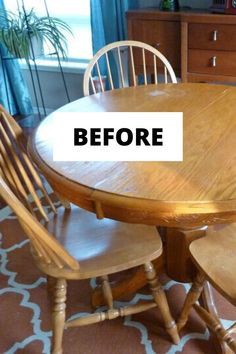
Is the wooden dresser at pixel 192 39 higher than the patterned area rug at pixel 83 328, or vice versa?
the wooden dresser at pixel 192 39

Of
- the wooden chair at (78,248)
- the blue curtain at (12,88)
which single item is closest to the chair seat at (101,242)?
the wooden chair at (78,248)

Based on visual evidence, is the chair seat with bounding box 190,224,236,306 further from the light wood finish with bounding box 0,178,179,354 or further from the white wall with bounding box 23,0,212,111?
the white wall with bounding box 23,0,212,111


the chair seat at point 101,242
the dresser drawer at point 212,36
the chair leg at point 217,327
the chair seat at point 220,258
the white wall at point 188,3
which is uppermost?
the white wall at point 188,3

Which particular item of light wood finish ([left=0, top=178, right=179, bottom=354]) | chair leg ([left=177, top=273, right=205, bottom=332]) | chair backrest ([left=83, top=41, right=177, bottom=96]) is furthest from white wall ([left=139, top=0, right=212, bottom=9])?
chair leg ([left=177, top=273, right=205, bottom=332])

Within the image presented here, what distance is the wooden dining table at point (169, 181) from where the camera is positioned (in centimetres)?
101

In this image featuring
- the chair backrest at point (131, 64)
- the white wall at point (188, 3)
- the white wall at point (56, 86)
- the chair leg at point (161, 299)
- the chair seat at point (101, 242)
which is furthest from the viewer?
the white wall at point (56, 86)

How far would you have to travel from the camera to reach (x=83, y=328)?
1561 millimetres

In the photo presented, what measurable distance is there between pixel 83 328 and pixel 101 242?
0.45 m

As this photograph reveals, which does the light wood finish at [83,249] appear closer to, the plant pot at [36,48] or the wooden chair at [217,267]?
the wooden chair at [217,267]

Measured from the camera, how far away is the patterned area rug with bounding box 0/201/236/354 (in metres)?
1.47

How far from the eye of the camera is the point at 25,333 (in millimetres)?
1552

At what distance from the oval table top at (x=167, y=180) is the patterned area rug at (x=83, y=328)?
0.66 meters

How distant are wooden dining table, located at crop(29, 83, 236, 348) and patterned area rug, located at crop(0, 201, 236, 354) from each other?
0.38ft

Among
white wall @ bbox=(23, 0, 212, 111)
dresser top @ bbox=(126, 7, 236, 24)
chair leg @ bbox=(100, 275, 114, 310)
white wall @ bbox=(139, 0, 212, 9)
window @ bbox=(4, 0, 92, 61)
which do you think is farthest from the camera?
white wall @ bbox=(23, 0, 212, 111)
